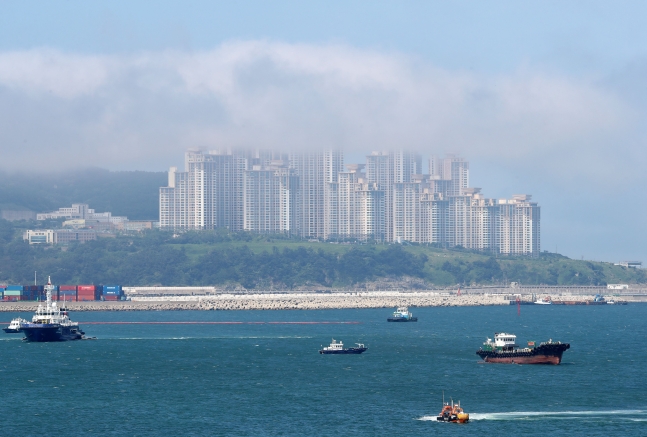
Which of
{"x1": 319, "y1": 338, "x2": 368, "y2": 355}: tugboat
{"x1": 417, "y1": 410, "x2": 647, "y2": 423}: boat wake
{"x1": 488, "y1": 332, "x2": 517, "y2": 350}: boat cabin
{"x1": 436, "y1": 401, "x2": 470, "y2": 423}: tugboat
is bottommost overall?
{"x1": 417, "y1": 410, "x2": 647, "y2": 423}: boat wake

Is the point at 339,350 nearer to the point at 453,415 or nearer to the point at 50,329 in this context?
the point at 50,329

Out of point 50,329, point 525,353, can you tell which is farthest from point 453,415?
point 50,329

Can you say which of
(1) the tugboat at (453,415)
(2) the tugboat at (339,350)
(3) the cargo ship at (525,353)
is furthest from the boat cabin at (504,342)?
(1) the tugboat at (453,415)

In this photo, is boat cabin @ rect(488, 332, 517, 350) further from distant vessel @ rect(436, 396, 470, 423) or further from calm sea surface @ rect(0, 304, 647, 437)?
distant vessel @ rect(436, 396, 470, 423)

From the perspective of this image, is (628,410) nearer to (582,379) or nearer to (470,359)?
(582,379)

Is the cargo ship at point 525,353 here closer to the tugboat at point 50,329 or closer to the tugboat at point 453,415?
the tugboat at point 453,415

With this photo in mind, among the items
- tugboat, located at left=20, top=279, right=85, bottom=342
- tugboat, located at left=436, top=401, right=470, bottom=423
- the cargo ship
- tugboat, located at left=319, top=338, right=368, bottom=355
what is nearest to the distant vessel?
tugboat, located at left=436, top=401, right=470, bottom=423
